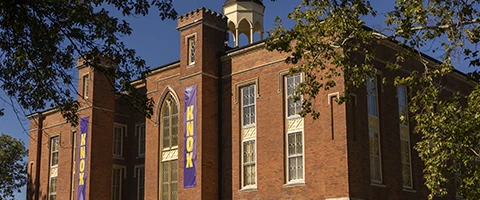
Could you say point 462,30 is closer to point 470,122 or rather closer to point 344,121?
point 470,122

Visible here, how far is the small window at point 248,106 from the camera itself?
3083 cm

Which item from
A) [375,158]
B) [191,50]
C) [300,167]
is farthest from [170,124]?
[375,158]

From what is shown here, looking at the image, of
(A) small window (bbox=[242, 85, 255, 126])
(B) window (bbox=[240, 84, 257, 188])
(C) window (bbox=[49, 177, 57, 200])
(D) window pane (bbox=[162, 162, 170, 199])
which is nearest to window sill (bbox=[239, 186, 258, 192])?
(B) window (bbox=[240, 84, 257, 188])

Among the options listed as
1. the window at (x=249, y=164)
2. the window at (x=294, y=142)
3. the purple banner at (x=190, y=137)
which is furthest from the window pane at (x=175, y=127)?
the window at (x=294, y=142)

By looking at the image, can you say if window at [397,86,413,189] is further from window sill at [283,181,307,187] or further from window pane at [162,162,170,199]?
window pane at [162,162,170,199]

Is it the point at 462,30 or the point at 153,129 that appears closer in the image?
the point at 462,30

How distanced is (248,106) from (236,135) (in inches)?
55.5

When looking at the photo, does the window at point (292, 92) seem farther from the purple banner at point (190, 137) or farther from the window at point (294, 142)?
the purple banner at point (190, 137)

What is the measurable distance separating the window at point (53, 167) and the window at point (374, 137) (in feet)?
64.6

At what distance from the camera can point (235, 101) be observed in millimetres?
31312

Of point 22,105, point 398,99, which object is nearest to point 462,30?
point 22,105

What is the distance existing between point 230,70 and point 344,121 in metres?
7.25

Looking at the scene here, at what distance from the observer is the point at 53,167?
133 ft

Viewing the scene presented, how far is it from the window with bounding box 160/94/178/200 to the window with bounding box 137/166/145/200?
2.93 metres
